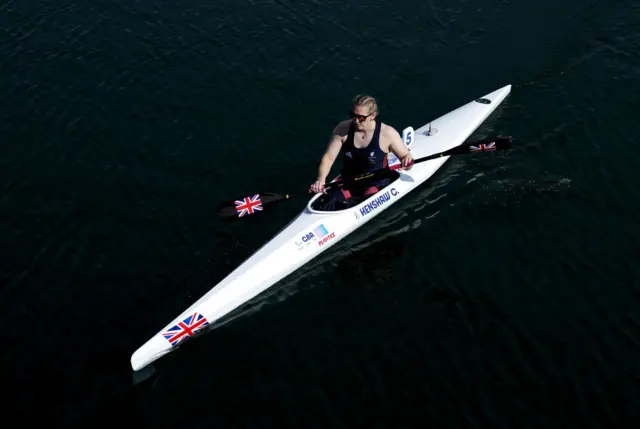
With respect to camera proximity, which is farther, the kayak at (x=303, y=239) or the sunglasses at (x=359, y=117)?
the kayak at (x=303, y=239)

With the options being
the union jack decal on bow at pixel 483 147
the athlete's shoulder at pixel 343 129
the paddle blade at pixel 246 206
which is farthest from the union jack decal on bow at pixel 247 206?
the union jack decal on bow at pixel 483 147

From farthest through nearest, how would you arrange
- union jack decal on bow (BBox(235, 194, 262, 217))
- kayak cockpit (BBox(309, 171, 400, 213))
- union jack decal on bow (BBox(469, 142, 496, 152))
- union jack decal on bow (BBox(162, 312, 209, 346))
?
kayak cockpit (BBox(309, 171, 400, 213)) → union jack decal on bow (BBox(469, 142, 496, 152)) → union jack decal on bow (BBox(235, 194, 262, 217)) → union jack decal on bow (BBox(162, 312, 209, 346))

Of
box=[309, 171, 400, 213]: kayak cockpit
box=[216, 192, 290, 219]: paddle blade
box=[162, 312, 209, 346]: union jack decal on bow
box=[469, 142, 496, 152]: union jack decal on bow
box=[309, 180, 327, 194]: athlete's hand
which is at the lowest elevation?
box=[162, 312, 209, 346]: union jack decal on bow

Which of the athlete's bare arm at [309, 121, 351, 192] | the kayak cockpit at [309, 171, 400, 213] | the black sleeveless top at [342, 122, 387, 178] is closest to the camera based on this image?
the athlete's bare arm at [309, 121, 351, 192]

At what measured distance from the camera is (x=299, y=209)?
16.4 meters

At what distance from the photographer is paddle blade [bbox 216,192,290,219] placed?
50.0 feet

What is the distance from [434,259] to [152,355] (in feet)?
20.5

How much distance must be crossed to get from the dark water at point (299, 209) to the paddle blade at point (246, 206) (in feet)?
2.20

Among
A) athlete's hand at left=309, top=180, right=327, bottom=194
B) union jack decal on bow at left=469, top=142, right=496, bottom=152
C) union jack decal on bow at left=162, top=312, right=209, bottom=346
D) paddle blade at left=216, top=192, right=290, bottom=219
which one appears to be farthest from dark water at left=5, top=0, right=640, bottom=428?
athlete's hand at left=309, top=180, right=327, bottom=194

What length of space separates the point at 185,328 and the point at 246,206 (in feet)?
10.3

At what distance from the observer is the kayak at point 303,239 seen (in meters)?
13.5

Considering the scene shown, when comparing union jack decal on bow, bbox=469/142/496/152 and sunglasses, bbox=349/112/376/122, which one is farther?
union jack decal on bow, bbox=469/142/496/152

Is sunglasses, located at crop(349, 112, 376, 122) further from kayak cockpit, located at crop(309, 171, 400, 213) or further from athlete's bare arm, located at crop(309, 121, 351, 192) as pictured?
kayak cockpit, located at crop(309, 171, 400, 213)

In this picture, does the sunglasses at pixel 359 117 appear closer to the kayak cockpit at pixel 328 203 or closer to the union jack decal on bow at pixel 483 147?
the kayak cockpit at pixel 328 203
